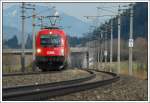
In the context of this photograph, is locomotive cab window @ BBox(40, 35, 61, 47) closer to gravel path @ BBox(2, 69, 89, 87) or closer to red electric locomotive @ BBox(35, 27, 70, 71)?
red electric locomotive @ BBox(35, 27, 70, 71)

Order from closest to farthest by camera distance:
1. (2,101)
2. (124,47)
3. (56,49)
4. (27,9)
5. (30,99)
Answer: (2,101) < (30,99) < (56,49) < (27,9) < (124,47)

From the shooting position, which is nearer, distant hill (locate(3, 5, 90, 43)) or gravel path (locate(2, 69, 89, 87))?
gravel path (locate(2, 69, 89, 87))

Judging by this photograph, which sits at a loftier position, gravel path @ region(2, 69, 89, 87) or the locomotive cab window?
the locomotive cab window

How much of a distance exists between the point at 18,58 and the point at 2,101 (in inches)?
1970

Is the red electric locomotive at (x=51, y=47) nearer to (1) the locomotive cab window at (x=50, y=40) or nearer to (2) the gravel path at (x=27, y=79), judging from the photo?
(1) the locomotive cab window at (x=50, y=40)

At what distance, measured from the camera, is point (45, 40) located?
105 ft

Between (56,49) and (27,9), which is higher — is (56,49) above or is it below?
→ below

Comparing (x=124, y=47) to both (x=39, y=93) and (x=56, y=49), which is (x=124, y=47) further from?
(x=39, y=93)

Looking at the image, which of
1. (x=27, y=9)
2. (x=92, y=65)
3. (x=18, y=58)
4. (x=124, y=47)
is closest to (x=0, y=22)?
(x=27, y=9)

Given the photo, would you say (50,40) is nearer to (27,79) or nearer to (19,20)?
(27,79)

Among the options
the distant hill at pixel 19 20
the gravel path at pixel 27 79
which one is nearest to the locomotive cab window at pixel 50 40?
the distant hill at pixel 19 20

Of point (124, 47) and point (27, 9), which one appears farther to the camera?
point (124, 47)

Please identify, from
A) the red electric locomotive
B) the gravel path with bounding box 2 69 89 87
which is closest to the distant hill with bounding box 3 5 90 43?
the red electric locomotive

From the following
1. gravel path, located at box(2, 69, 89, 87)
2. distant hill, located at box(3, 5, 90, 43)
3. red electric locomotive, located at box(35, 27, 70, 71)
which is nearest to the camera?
gravel path, located at box(2, 69, 89, 87)
